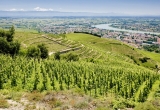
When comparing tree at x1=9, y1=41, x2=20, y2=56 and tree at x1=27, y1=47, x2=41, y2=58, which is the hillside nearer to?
tree at x1=27, y1=47, x2=41, y2=58

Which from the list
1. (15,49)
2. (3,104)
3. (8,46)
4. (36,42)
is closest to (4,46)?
(8,46)

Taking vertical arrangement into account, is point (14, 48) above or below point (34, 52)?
above

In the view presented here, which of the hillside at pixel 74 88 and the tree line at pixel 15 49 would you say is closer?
the hillside at pixel 74 88

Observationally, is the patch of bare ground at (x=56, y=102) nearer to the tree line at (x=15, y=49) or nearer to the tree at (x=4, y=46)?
the tree line at (x=15, y=49)

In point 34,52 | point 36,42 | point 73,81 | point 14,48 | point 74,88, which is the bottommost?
point 34,52

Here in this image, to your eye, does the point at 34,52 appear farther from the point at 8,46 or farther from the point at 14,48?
the point at 8,46

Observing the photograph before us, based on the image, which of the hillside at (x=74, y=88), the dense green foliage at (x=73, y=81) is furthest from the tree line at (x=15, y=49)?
the hillside at (x=74, y=88)

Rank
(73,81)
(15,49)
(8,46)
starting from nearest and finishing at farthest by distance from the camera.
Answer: (73,81), (8,46), (15,49)

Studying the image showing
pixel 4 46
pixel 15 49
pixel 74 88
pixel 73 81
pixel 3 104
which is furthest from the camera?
pixel 15 49

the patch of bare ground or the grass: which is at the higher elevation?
the grass

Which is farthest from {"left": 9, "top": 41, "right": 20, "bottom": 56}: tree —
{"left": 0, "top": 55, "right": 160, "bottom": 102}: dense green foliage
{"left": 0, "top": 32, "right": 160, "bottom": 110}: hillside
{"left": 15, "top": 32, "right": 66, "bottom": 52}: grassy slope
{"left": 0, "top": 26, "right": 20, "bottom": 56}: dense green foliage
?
{"left": 0, "top": 32, "right": 160, "bottom": 110}: hillside

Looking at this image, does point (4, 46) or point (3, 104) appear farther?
point (4, 46)

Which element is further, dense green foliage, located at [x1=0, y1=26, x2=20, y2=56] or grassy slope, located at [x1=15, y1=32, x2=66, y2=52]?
grassy slope, located at [x1=15, y1=32, x2=66, y2=52]
